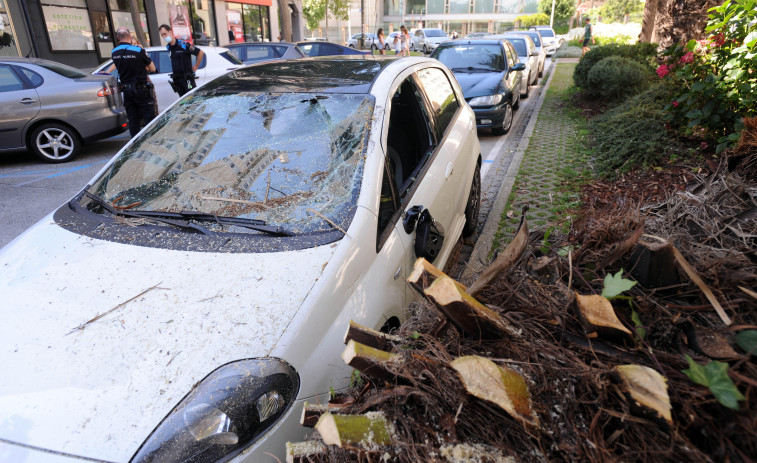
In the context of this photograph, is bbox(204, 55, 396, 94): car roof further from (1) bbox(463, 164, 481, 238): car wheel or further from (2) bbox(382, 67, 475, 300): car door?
(1) bbox(463, 164, 481, 238): car wheel

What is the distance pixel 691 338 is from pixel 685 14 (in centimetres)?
861

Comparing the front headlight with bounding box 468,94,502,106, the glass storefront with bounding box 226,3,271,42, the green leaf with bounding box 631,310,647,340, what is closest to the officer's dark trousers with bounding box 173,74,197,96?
the front headlight with bounding box 468,94,502,106

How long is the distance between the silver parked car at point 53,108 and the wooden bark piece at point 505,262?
25.7 feet

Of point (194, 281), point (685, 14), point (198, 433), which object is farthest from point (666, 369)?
point (685, 14)

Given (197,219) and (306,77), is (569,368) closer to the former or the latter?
(197,219)

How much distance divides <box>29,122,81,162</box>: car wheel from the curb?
668 cm

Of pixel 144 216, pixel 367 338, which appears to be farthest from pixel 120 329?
pixel 367 338

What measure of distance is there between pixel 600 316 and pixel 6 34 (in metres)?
18.5

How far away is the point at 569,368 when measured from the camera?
137cm

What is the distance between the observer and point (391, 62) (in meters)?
3.50

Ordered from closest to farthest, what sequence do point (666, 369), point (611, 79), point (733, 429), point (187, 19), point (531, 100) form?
1. point (733, 429)
2. point (666, 369)
3. point (611, 79)
4. point (531, 100)
5. point (187, 19)

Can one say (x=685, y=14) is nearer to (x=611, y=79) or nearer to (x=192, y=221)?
(x=611, y=79)

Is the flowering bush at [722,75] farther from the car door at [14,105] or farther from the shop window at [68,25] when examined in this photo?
the shop window at [68,25]

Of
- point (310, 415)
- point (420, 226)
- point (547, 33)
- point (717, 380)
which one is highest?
point (547, 33)
